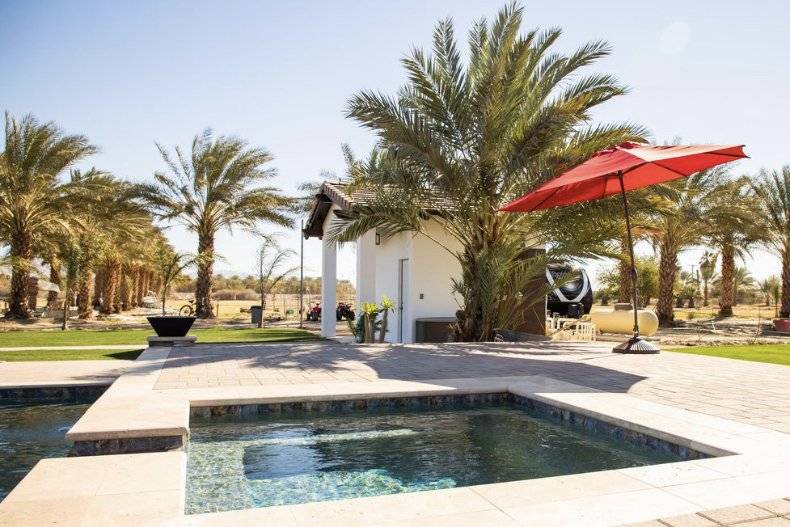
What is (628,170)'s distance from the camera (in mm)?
10227

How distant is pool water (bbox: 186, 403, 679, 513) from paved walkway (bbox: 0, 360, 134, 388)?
2781 mm

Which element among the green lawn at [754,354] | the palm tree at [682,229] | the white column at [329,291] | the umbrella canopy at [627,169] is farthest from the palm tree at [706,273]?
the umbrella canopy at [627,169]

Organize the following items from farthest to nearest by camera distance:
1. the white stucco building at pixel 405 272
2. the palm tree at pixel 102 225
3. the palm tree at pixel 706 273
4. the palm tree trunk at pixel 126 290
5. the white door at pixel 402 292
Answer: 1. the palm tree at pixel 706 273
2. the palm tree trunk at pixel 126 290
3. the palm tree at pixel 102 225
4. the white door at pixel 402 292
5. the white stucco building at pixel 405 272

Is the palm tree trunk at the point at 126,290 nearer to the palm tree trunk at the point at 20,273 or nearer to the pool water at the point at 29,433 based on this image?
the palm tree trunk at the point at 20,273

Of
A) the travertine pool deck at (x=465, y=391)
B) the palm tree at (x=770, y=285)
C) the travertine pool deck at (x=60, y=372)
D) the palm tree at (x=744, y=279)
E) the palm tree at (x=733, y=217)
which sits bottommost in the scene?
the travertine pool deck at (x=465, y=391)

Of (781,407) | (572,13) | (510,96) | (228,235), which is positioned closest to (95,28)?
(510,96)

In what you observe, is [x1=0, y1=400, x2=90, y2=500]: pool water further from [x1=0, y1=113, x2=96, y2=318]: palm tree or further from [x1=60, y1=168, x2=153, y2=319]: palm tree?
[x1=0, y1=113, x2=96, y2=318]: palm tree

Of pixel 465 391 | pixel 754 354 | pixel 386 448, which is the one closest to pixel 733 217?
pixel 754 354

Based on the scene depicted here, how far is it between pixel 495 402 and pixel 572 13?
8.05 m

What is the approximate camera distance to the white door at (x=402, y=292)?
52.4 ft

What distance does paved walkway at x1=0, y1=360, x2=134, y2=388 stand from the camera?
7.67 metres

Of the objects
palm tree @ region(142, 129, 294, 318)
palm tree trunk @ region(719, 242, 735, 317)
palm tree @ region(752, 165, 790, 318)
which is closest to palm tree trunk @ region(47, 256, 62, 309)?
palm tree @ region(142, 129, 294, 318)

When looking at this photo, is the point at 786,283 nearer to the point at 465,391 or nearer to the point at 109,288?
the point at 465,391

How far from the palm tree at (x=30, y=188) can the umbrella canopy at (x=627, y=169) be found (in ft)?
64.3
